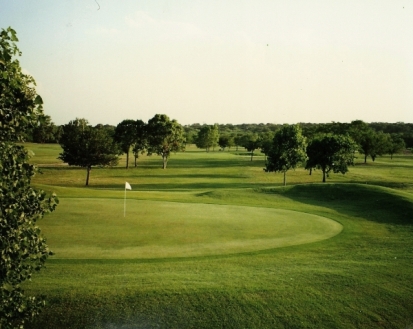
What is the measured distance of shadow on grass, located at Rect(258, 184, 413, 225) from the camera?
26.8 metres

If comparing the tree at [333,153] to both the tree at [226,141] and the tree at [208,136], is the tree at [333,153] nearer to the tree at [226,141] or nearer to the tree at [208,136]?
the tree at [208,136]

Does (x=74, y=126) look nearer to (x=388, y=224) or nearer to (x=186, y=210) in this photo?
(x=186, y=210)

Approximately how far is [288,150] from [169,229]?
120 ft

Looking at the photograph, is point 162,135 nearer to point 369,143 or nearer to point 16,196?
point 369,143

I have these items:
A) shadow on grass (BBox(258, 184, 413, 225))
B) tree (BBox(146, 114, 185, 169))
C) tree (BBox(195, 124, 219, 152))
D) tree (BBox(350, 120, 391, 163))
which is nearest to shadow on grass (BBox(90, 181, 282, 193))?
shadow on grass (BBox(258, 184, 413, 225))

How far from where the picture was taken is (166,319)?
1030 cm

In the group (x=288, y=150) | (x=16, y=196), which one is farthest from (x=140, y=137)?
(x=16, y=196)

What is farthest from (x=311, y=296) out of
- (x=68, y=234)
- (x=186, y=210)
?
(x=186, y=210)

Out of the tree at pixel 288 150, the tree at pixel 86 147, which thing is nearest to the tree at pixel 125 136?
the tree at pixel 86 147

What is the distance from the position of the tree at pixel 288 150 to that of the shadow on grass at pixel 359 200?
49.0 ft

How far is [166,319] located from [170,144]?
7385 centimetres

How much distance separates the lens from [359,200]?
32594 mm

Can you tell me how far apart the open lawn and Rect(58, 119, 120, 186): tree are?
33.2 metres

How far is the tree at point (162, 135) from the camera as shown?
269 ft
